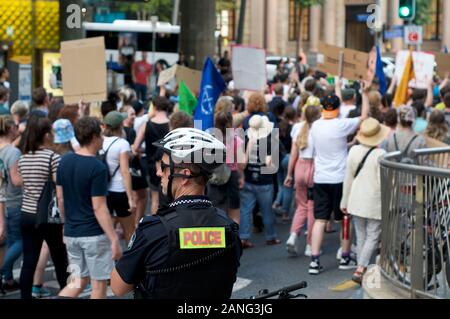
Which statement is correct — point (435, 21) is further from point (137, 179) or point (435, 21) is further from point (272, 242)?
point (137, 179)

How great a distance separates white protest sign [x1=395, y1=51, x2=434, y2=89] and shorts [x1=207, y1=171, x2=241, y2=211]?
18.5ft

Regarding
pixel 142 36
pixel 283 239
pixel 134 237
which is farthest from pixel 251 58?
pixel 142 36

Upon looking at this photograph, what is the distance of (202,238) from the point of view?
12.4 feet

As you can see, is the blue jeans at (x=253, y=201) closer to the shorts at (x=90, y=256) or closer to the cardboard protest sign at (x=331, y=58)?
the cardboard protest sign at (x=331, y=58)

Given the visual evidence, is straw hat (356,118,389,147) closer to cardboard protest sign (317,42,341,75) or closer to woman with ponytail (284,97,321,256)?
woman with ponytail (284,97,321,256)

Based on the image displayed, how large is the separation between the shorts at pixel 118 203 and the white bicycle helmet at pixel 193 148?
A: 5565 millimetres

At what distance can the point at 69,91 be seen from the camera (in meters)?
11.0

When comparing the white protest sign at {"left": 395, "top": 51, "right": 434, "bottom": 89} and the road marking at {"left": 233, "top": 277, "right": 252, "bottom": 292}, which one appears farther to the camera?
the white protest sign at {"left": 395, "top": 51, "right": 434, "bottom": 89}

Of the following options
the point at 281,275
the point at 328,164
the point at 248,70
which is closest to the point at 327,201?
the point at 328,164

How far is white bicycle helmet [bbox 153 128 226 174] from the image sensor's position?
3926 millimetres

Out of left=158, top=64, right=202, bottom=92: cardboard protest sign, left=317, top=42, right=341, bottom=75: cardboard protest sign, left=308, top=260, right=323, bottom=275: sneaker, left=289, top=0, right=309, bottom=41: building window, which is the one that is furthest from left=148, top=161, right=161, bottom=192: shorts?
left=289, top=0, right=309, bottom=41: building window

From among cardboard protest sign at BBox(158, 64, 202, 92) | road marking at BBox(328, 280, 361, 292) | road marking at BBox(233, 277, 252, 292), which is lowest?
road marking at BBox(233, 277, 252, 292)

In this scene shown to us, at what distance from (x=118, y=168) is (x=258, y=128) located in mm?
2057
